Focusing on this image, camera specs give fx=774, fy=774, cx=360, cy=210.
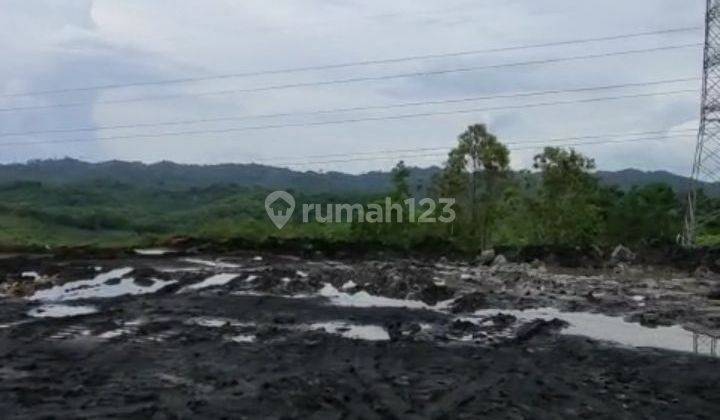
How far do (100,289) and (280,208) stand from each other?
35.4 m

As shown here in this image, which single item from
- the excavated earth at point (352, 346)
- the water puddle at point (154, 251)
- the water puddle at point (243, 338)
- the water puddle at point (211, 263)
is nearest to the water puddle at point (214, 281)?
the excavated earth at point (352, 346)

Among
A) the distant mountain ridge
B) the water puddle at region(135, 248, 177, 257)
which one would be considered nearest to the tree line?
the water puddle at region(135, 248, 177, 257)

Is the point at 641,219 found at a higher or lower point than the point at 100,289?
higher

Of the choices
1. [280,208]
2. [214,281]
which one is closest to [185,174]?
[280,208]

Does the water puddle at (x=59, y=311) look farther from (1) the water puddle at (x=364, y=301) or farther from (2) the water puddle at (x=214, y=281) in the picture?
(1) the water puddle at (x=364, y=301)

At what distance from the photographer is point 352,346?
1481cm

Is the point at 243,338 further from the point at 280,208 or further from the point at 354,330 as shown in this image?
the point at 280,208

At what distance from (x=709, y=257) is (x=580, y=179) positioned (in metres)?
8.15

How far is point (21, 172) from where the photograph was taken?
129m

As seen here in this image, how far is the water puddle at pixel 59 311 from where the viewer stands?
18500 mm

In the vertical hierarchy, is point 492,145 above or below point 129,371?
above

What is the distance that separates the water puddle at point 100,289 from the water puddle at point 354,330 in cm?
782

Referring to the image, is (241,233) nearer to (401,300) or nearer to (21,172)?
(401,300)

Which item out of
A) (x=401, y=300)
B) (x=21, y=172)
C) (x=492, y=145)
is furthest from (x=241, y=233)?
(x=21, y=172)
